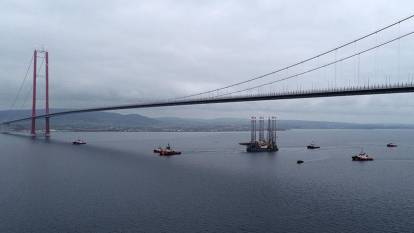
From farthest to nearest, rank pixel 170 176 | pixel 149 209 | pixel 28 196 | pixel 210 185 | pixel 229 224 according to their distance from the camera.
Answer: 1. pixel 170 176
2. pixel 210 185
3. pixel 28 196
4. pixel 149 209
5. pixel 229 224

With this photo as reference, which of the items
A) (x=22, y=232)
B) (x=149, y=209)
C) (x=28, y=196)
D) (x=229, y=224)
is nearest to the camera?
(x=22, y=232)

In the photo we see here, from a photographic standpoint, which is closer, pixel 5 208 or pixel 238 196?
pixel 5 208

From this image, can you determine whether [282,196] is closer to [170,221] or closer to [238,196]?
[238,196]

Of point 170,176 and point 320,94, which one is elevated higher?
point 320,94

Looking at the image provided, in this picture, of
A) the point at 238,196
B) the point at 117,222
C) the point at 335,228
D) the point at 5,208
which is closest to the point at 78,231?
the point at 117,222

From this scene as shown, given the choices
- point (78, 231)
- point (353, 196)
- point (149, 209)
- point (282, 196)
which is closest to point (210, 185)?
point (282, 196)

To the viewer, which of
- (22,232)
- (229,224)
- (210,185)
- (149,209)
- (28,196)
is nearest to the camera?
(22,232)

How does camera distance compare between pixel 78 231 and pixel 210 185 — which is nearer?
pixel 78 231

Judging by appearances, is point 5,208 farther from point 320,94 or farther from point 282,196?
point 320,94

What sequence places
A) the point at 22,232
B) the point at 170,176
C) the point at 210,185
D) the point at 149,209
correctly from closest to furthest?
the point at 22,232, the point at 149,209, the point at 210,185, the point at 170,176
